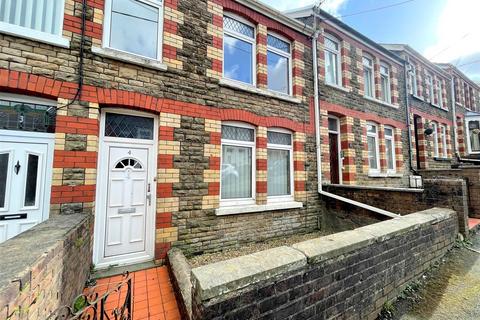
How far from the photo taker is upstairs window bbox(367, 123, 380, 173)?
8672 mm

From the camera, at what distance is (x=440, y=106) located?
12.6 metres

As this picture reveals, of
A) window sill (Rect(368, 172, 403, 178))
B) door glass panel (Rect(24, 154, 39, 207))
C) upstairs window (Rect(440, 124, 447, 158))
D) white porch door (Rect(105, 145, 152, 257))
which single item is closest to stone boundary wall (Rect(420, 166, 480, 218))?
window sill (Rect(368, 172, 403, 178))

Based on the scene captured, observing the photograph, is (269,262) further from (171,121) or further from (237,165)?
(237,165)

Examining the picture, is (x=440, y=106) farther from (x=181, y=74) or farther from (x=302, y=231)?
(x=181, y=74)

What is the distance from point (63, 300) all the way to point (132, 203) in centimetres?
205

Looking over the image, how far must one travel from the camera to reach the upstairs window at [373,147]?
867cm

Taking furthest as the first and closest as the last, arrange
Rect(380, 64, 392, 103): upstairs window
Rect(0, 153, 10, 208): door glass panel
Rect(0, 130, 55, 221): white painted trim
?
Rect(380, 64, 392, 103): upstairs window < Rect(0, 130, 55, 221): white painted trim < Rect(0, 153, 10, 208): door glass panel

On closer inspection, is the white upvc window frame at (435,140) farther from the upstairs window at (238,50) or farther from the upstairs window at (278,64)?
the upstairs window at (238,50)

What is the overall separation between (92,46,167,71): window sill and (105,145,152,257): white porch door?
1.60 metres

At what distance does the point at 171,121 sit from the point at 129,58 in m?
1.33

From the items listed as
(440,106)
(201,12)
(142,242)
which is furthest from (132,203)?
(440,106)

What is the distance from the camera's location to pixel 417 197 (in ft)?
17.1

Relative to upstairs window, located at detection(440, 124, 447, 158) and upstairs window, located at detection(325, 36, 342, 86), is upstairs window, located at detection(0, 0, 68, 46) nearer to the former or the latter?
upstairs window, located at detection(325, 36, 342, 86)

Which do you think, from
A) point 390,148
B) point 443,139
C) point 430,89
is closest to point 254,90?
point 390,148
